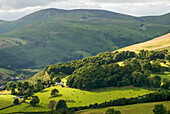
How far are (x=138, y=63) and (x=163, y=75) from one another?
85.7 ft

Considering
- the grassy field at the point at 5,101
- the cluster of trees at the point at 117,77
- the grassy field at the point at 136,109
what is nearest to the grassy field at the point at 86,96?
the cluster of trees at the point at 117,77

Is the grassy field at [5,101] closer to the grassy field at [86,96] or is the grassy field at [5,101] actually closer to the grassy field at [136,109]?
the grassy field at [86,96]

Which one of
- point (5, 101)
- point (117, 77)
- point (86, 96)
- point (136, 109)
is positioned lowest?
point (5, 101)

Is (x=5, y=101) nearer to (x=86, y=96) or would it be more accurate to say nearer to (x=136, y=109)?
(x=86, y=96)

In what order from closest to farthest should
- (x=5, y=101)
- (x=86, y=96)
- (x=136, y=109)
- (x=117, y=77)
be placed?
(x=136, y=109) → (x=86, y=96) → (x=5, y=101) → (x=117, y=77)

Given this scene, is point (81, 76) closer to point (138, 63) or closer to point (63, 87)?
point (63, 87)

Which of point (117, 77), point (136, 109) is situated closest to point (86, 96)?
point (117, 77)

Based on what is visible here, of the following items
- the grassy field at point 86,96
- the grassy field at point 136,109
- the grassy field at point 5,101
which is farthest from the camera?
the grassy field at point 5,101

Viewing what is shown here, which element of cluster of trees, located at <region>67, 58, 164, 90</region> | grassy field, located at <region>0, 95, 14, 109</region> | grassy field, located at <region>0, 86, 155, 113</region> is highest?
cluster of trees, located at <region>67, 58, 164, 90</region>

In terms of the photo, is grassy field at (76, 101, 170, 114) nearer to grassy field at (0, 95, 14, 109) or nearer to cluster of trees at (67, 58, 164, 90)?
cluster of trees at (67, 58, 164, 90)

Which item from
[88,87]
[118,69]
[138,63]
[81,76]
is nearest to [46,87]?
[81,76]

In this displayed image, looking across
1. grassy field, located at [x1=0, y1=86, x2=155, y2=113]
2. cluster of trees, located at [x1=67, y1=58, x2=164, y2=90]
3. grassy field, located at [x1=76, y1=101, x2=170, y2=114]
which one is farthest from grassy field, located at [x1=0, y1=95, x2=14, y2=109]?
grassy field, located at [x1=76, y1=101, x2=170, y2=114]

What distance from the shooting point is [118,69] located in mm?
150750

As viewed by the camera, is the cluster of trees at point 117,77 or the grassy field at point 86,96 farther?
the cluster of trees at point 117,77
